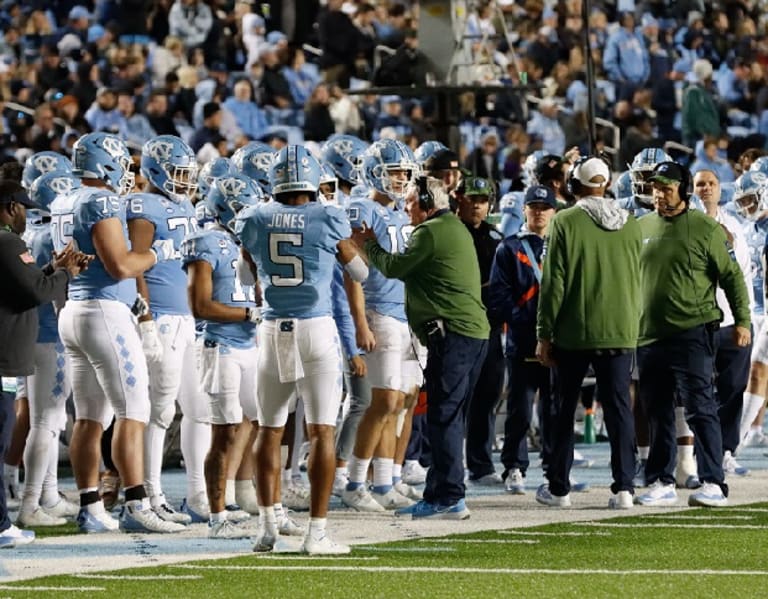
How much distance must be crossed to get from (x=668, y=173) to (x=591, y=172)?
439 millimetres

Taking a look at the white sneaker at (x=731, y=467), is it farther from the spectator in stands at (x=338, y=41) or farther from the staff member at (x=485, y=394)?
the spectator in stands at (x=338, y=41)

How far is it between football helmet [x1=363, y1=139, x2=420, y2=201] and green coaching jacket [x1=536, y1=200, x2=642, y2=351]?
1.01m

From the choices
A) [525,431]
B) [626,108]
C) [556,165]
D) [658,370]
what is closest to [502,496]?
[525,431]

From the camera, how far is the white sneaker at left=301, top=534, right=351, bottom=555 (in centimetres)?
920

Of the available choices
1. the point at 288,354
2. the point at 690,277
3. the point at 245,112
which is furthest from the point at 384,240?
the point at 245,112

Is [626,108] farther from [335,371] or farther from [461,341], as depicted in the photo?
[335,371]

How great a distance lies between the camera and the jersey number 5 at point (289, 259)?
9.30 meters

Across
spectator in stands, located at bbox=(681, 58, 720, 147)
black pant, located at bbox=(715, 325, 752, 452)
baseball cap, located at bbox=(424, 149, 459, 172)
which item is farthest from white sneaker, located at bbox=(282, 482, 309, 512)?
spectator in stands, located at bbox=(681, 58, 720, 147)

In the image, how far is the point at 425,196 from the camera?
10.7 m

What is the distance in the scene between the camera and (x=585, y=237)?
36.4 ft

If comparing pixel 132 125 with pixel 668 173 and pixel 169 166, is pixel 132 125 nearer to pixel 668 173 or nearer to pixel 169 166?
pixel 169 166

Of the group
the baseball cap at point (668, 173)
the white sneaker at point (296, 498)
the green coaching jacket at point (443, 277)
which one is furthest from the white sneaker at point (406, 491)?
the baseball cap at point (668, 173)

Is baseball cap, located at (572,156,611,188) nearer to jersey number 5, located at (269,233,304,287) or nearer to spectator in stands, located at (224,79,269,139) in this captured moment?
jersey number 5, located at (269,233,304,287)

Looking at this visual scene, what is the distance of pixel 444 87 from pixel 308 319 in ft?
28.5
